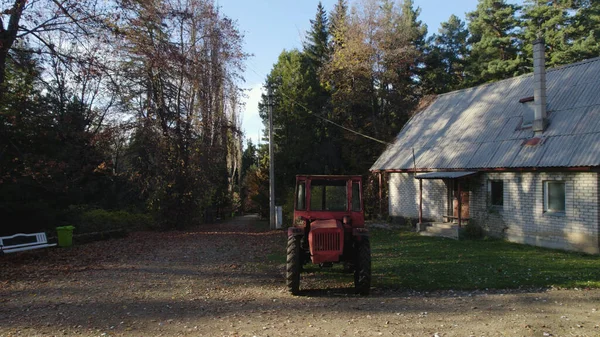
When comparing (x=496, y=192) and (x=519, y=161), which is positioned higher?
(x=519, y=161)

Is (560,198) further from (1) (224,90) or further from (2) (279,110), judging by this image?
(2) (279,110)

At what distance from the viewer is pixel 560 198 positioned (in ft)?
46.2

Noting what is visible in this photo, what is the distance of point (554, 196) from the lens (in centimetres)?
1429

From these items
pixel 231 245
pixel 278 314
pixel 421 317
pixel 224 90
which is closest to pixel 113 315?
pixel 278 314

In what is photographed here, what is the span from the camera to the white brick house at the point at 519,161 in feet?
43.9

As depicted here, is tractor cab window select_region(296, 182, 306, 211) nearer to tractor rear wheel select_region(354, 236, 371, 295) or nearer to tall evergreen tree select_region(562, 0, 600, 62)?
tractor rear wheel select_region(354, 236, 371, 295)

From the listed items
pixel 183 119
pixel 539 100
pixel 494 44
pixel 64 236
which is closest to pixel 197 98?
pixel 183 119

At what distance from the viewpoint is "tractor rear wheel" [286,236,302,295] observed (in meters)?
8.07

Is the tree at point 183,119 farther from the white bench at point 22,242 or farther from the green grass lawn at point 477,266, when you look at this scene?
the green grass lawn at point 477,266

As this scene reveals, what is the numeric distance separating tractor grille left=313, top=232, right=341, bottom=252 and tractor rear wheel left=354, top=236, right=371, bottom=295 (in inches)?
17.5

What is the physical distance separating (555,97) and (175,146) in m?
16.5

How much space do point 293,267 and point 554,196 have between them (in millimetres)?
10658

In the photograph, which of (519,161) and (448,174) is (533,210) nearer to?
(519,161)

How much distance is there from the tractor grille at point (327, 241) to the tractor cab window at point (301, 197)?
112cm
